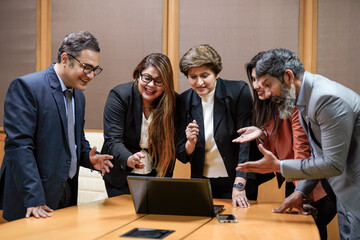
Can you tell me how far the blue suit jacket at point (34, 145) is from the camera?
7.18 feet

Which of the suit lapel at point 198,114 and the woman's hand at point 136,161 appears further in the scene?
the suit lapel at point 198,114

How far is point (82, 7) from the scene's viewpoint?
4410 millimetres

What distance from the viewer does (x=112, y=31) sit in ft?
14.3

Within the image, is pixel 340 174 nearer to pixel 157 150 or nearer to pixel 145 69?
pixel 157 150

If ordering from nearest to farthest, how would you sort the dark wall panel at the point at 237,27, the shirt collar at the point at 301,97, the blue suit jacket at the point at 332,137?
the blue suit jacket at the point at 332,137
the shirt collar at the point at 301,97
the dark wall panel at the point at 237,27

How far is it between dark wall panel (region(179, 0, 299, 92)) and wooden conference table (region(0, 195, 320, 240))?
6.62ft

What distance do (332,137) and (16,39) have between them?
3.75 meters

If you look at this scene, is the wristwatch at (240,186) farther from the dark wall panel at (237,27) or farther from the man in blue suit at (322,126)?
the dark wall panel at (237,27)

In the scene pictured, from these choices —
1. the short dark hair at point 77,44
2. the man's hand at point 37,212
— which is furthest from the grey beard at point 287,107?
Result: the man's hand at point 37,212

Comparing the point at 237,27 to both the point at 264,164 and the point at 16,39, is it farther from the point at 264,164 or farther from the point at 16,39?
the point at 16,39

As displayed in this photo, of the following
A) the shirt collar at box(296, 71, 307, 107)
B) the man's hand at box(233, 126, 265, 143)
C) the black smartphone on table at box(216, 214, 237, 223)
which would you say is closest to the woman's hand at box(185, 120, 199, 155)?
the man's hand at box(233, 126, 265, 143)

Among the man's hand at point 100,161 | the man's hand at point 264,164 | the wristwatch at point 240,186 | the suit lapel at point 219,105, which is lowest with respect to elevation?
the wristwatch at point 240,186

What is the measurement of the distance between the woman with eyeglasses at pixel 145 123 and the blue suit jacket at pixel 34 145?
414 mm

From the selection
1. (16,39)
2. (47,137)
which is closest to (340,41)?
(47,137)
